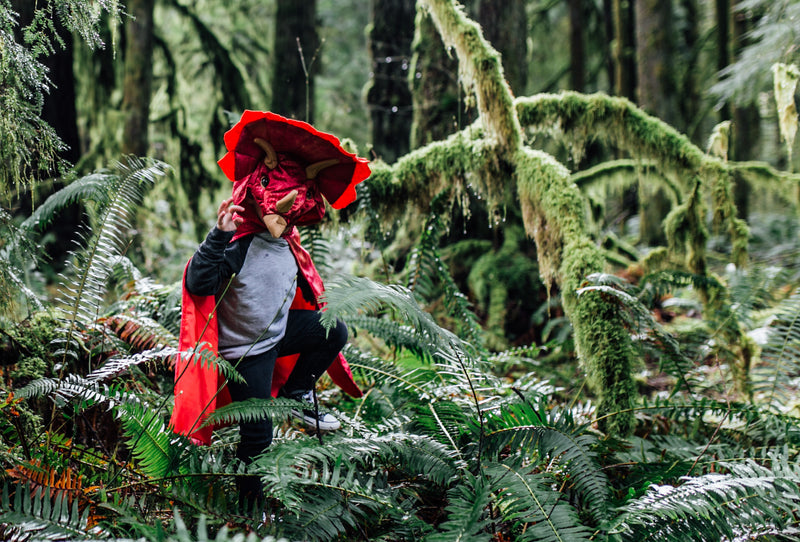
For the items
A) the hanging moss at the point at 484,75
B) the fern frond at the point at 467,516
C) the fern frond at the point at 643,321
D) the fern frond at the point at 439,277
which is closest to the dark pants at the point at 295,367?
the fern frond at the point at 467,516

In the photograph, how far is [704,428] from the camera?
12.0ft

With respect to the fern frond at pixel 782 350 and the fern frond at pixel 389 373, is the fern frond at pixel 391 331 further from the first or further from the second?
the fern frond at pixel 782 350

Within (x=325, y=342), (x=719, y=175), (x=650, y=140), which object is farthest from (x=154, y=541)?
(x=719, y=175)

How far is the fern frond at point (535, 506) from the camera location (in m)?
2.05

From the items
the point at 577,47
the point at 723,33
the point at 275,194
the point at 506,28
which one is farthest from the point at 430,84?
the point at 723,33

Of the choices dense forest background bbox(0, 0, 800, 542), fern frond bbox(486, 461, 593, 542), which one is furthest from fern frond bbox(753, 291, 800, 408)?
fern frond bbox(486, 461, 593, 542)

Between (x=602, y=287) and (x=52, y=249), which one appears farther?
(x=52, y=249)

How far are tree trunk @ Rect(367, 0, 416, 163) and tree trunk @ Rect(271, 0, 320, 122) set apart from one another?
0.84 metres

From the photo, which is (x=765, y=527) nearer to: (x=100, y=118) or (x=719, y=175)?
(x=719, y=175)

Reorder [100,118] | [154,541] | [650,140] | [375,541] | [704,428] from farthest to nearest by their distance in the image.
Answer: [100,118] < [650,140] < [704,428] < [375,541] < [154,541]

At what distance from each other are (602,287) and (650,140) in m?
1.82

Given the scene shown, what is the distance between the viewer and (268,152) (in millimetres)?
2613

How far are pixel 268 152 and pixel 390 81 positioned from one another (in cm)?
501

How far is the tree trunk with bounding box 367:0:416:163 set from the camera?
710 cm
